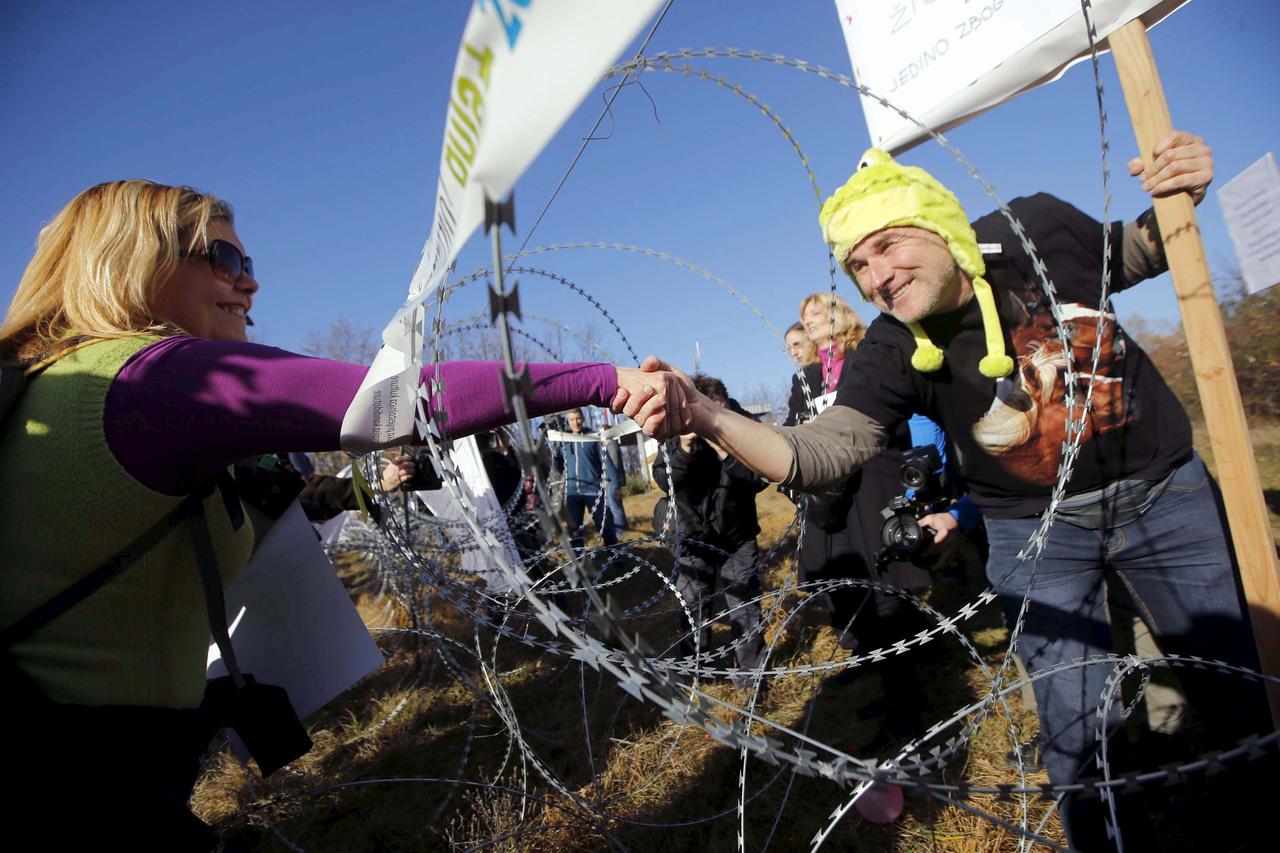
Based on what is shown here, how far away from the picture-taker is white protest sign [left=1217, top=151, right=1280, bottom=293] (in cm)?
171

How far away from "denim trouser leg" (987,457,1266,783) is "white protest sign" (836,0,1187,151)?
1.34m

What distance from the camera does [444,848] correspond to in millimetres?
2979

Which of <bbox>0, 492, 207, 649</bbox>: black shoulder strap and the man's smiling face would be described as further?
the man's smiling face

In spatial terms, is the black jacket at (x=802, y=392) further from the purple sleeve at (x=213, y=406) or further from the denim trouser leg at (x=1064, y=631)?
the purple sleeve at (x=213, y=406)

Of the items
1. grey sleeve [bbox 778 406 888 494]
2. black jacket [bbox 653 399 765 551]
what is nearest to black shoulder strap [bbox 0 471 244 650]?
grey sleeve [bbox 778 406 888 494]

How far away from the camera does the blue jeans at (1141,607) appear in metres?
1.78

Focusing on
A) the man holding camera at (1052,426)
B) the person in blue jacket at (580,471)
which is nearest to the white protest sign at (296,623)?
the man holding camera at (1052,426)

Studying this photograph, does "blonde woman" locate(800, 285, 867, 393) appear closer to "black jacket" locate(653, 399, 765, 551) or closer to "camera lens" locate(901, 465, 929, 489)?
"black jacket" locate(653, 399, 765, 551)

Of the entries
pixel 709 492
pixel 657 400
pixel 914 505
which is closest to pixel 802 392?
pixel 709 492

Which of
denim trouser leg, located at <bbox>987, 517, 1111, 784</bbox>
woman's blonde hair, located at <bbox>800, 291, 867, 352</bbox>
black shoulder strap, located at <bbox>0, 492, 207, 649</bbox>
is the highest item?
woman's blonde hair, located at <bbox>800, 291, 867, 352</bbox>

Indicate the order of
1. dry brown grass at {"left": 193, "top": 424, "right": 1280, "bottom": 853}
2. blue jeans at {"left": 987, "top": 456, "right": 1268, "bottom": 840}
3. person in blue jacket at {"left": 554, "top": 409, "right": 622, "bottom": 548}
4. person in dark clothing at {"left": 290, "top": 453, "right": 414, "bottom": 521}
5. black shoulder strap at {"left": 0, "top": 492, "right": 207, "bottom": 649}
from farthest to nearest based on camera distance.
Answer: person in blue jacket at {"left": 554, "top": 409, "right": 622, "bottom": 548} → person in dark clothing at {"left": 290, "top": 453, "right": 414, "bottom": 521} → dry brown grass at {"left": 193, "top": 424, "right": 1280, "bottom": 853} → blue jeans at {"left": 987, "top": 456, "right": 1268, "bottom": 840} → black shoulder strap at {"left": 0, "top": 492, "right": 207, "bottom": 649}

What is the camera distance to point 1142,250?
1995 mm

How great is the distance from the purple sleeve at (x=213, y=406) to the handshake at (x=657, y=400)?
41 cm

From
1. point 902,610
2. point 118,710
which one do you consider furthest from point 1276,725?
point 118,710
